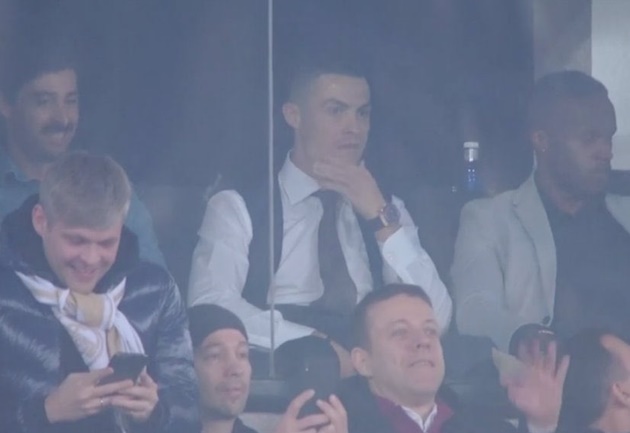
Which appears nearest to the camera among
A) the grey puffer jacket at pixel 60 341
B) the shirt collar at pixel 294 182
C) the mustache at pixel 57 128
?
the grey puffer jacket at pixel 60 341

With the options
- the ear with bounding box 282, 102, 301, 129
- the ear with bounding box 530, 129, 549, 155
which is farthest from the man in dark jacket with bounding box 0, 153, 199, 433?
the ear with bounding box 530, 129, 549, 155

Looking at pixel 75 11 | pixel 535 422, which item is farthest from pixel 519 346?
pixel 75 11

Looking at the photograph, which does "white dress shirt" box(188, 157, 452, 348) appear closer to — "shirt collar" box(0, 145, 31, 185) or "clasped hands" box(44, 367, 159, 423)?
"clasped hands" box(44, 367, 159, 423)

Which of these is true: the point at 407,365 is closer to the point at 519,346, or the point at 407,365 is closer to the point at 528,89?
the point at 519,346

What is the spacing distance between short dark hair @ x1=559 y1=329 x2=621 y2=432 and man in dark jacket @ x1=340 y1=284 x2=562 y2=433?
7.8 inches

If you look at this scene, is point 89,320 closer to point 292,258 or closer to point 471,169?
point 292,258

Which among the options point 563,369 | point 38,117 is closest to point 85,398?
point 38,117

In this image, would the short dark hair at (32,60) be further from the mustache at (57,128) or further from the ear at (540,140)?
the ear at (540,140)

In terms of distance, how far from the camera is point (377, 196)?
11.3 feet

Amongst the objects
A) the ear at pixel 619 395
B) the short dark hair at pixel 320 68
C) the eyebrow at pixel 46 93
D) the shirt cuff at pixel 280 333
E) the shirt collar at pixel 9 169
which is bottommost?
the ear at pixel 619 395

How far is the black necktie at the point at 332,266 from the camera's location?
3.40m

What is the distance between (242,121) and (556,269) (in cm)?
94

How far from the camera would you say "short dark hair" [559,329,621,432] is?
348cm

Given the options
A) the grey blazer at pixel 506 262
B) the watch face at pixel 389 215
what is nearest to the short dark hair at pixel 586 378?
the grey blazer at pixel 506 262
